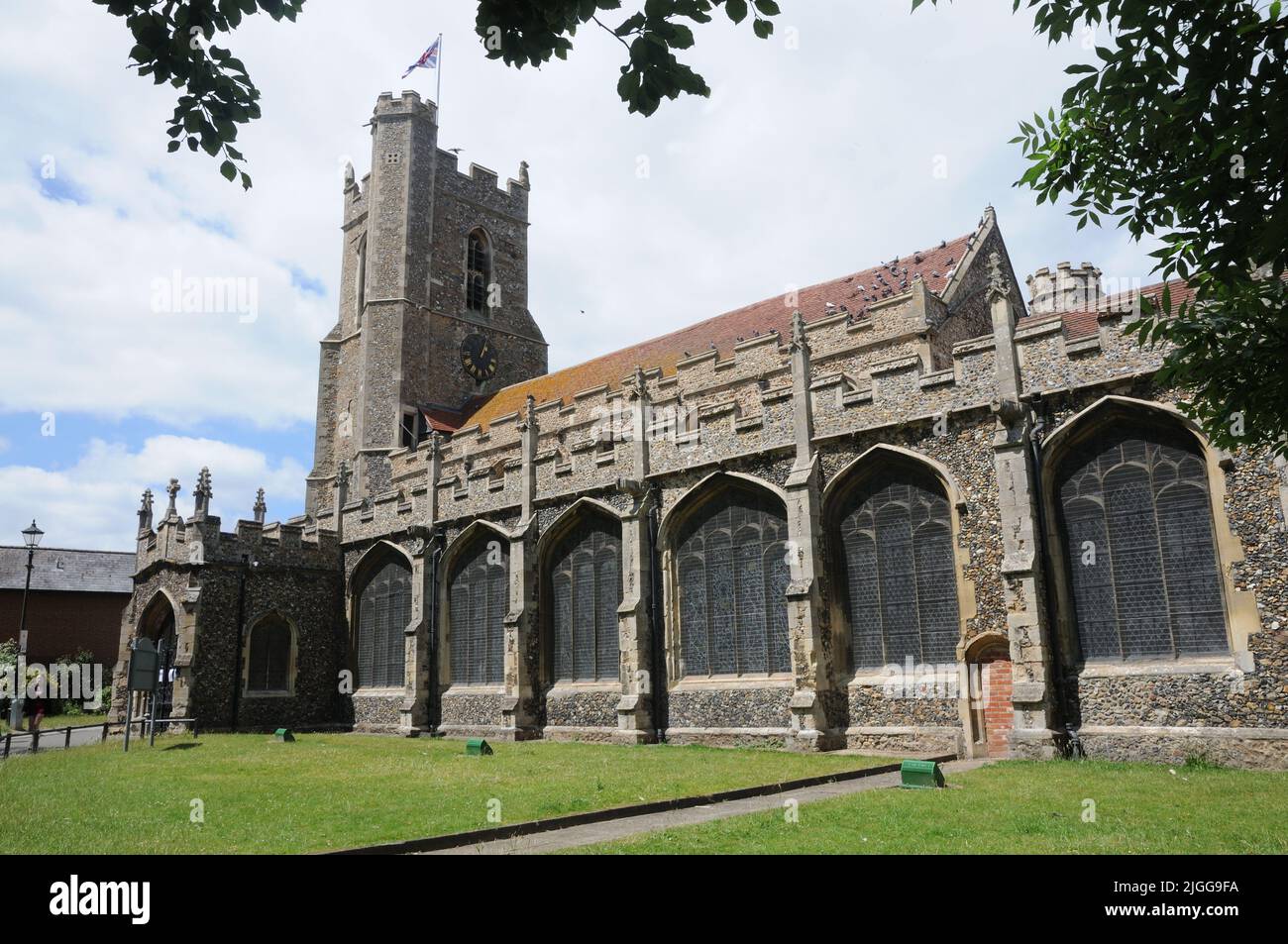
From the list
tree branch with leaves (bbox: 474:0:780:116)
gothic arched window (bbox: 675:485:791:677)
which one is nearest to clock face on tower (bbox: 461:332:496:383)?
gothic arched window (bbox: 675:485:791:677)

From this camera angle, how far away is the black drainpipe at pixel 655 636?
19.0 m

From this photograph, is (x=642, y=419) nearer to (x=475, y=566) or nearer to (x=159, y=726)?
(x=475, y=566)

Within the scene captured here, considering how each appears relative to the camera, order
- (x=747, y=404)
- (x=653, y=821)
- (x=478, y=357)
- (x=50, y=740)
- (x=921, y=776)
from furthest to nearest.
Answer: (x=478, y=357) → (x=50, y=740) → (x=747, y=404) → (x=921, y=776) → (x=653, y=821)

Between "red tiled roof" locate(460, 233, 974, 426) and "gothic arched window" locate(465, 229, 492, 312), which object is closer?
"red tiled roof" locate(460, 233, 974, 426)

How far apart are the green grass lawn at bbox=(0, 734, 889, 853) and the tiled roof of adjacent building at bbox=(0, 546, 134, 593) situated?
28.2 m

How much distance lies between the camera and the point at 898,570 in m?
16.5

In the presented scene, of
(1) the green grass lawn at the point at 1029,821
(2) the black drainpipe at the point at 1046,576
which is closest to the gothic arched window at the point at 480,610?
(2) the black drainpipe at the point at 1046,576

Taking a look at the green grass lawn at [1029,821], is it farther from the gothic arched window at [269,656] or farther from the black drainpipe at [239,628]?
the gothic arched window at [269,656]

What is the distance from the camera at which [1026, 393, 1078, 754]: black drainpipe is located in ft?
45.4

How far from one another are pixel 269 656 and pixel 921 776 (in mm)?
21741

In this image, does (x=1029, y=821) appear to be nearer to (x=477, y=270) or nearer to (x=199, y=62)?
(x=199, y=62)

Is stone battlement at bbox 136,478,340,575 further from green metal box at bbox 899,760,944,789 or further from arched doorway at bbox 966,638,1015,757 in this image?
green metal box at bbox 899,760,944,789

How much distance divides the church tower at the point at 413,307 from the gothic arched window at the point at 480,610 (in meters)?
9.21

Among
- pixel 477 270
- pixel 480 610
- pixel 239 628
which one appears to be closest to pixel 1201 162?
pixel 480 610
